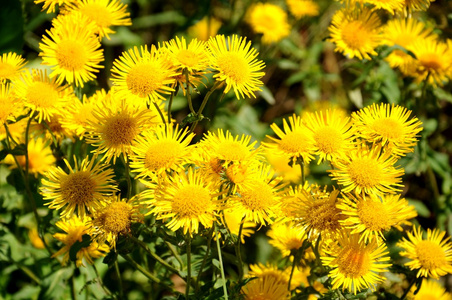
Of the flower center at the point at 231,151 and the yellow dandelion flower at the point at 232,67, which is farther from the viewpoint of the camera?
the yellow dandelion flower at the point at 232,67

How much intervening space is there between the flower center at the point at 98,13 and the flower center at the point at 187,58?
56cm

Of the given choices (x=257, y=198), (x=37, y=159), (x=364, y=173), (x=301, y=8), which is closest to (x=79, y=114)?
(x=37, y=159)

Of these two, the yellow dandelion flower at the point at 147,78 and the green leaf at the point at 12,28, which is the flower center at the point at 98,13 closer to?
the yellow dandelion flower at the point at 147,78

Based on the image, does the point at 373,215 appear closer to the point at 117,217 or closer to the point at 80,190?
the point at 117,217

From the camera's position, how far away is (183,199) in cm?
160

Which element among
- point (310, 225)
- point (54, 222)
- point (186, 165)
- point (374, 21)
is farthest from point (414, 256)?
point (54, 222)

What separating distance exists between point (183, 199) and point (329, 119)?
641 millimetres

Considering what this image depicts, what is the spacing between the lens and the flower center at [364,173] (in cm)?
170

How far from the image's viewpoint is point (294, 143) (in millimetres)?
1900

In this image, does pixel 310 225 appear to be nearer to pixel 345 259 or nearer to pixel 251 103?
pixel 345 259

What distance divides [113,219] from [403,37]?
1.91m

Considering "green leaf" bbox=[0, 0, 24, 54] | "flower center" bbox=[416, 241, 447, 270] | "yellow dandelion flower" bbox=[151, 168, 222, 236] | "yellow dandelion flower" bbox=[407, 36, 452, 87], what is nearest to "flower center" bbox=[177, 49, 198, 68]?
"yellow dandelion flower" bbox=[151, 168, 222, 236]

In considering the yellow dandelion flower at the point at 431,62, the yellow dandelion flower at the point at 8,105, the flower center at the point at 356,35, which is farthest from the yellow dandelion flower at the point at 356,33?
the yellow dandelion flower at the point at 8,105

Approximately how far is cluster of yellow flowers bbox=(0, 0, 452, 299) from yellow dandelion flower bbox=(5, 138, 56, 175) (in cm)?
39
